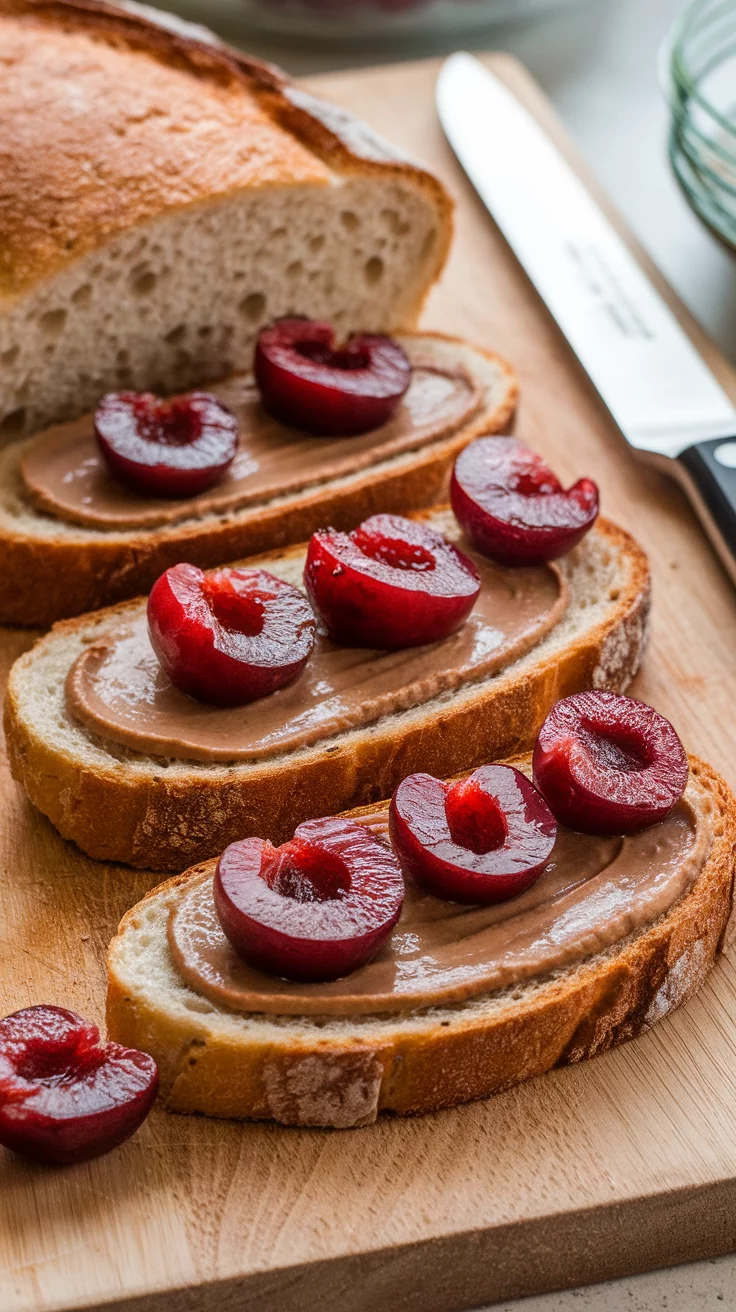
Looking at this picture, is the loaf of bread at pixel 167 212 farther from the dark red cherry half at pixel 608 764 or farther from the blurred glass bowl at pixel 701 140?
the dark red cherry half at pixel 608 764

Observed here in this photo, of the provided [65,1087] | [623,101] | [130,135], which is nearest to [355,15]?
[623,101]

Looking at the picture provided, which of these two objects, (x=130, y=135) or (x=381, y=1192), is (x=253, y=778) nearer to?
(x=381, y=1192)

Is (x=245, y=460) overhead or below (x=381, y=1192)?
overhead

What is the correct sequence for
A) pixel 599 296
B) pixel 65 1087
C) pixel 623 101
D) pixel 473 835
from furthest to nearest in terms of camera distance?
pixel 623 101 → pixel 599 296 → pixel 473 835 → pixel 65 1087

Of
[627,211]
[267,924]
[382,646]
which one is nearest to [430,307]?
[627,211]

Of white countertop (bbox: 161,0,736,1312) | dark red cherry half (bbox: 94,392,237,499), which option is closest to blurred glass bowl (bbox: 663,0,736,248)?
white countertop (bbox: 161,0,736,1312)

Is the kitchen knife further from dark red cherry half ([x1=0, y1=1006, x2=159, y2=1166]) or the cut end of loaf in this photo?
dark red cherry half ([x1=0, y1=1006, x2=159, y2=1166])
